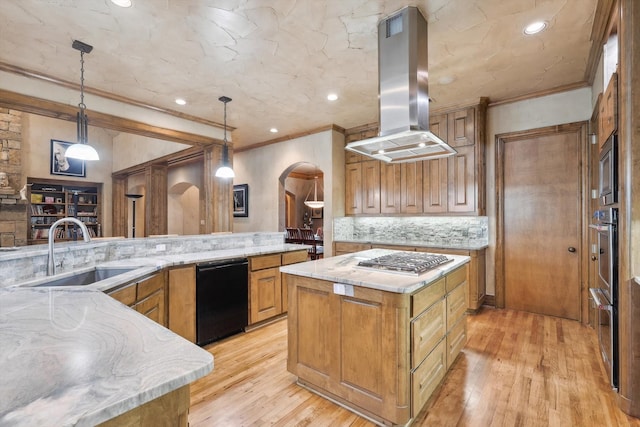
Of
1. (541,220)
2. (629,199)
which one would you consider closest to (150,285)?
(629,199)

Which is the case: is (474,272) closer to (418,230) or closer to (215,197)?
(418,230)

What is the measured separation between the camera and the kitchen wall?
525cm

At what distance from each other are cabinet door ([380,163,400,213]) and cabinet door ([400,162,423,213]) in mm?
67

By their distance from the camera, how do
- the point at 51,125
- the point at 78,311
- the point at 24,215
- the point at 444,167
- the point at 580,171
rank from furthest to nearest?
the point at 51,125 → the point at 24,215 → the point at 444,167 → the point at 580,171 → the point at 78,311

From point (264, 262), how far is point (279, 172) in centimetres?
288

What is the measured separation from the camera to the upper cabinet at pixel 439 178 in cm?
408

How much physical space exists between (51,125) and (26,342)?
933cm

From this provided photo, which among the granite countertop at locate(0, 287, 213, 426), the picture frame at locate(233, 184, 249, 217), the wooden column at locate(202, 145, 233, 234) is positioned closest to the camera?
the granite countertop at locate(0, 287, 213, 426)

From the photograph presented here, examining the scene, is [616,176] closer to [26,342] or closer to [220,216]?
[26,342]

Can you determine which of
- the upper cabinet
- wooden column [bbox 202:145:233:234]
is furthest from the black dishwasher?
the upper cabinet

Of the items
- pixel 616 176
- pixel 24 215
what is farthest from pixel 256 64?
pixel 24 215

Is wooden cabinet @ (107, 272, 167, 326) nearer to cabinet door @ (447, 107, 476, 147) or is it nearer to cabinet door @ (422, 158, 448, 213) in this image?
cabinet door @ (422, 158, 448, 213)

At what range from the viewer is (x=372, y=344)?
→ 1.85m

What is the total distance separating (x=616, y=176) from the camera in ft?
A: 6.75
